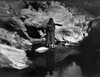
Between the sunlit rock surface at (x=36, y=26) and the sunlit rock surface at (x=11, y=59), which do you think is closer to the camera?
the sunlit rock surface at (x=11, y=59)

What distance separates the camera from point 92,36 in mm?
20141

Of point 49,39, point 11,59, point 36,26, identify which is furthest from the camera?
point 36,26

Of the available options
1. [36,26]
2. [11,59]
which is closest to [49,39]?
[36,26]

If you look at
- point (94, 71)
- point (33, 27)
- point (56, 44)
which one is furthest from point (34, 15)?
point (94, 71)

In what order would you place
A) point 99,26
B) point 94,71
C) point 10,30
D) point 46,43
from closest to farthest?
point 94,71 → point 46,43 → point 10,30 → point 99,26

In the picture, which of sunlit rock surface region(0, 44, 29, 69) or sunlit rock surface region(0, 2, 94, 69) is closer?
sunlit rock surface region(0, 44, 29, 69)

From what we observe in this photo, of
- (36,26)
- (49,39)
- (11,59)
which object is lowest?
(49,39)

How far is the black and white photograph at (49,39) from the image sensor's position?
13.4 metres

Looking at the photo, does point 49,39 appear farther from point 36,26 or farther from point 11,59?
point 11,59

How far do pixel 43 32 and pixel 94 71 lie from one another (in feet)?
24.3

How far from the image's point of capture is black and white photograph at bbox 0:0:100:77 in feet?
44.1

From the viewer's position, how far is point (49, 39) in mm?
17859

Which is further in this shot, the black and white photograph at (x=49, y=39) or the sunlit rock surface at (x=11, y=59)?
the black and white photograph at (x=49, y=39)

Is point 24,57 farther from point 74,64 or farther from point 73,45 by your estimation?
point 73,45
